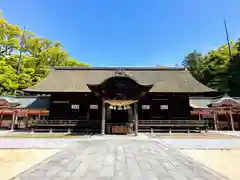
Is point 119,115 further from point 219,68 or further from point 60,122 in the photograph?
point 219,68

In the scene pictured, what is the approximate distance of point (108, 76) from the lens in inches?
629

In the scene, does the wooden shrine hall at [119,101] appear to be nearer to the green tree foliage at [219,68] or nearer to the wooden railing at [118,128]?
the wooden railing at [118,128]

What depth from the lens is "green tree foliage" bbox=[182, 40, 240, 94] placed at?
96.9 feet

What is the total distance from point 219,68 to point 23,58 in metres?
36.4

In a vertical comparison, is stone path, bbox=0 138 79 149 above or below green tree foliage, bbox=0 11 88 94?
below

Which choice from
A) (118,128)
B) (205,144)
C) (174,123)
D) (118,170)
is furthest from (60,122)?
(118,170)

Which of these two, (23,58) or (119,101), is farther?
(23,58)

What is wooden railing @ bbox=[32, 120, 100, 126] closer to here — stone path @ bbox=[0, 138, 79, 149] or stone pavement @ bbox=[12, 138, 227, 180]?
stone path @ bbox=[0, 138, 79, 149]

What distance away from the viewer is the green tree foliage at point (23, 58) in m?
22.8

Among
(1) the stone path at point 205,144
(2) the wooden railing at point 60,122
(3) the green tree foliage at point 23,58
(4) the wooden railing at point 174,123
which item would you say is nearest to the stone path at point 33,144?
(2) the wooden railing at point 60,122

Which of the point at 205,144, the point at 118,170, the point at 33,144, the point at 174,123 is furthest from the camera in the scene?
the point at 174,123

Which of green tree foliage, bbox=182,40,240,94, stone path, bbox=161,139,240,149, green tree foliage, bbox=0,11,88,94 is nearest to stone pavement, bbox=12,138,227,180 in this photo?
stone path, bbox=161,139,240,149

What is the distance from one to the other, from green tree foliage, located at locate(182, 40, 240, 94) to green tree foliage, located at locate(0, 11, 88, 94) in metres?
27.3

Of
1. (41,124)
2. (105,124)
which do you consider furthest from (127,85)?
(41,124)
